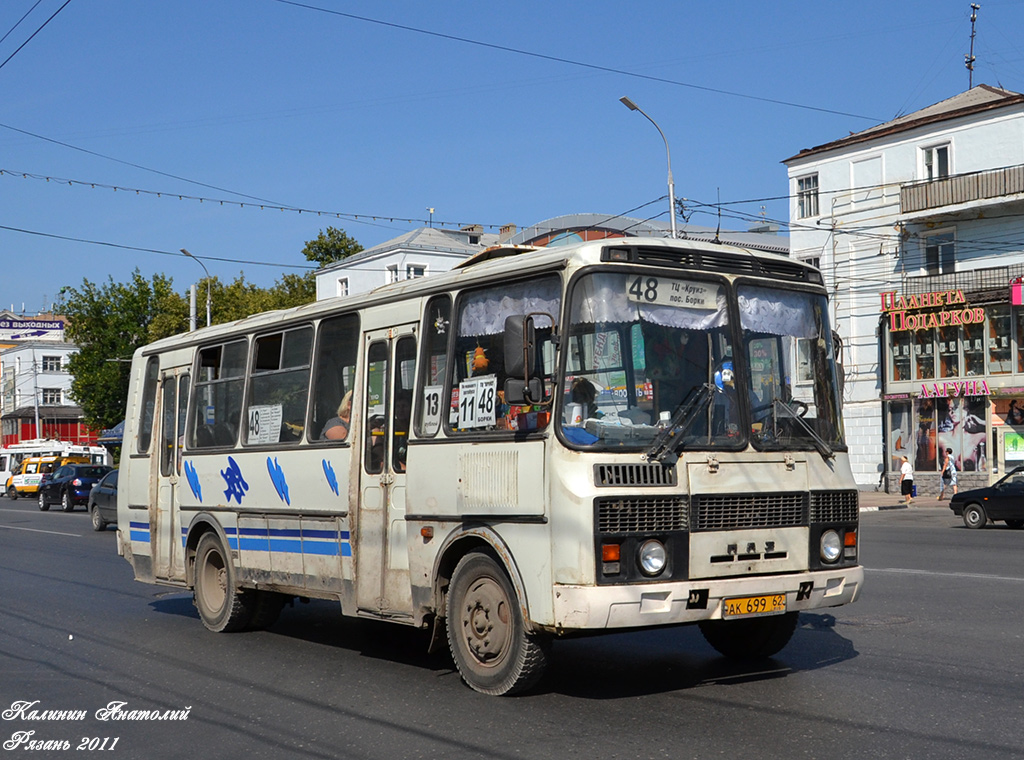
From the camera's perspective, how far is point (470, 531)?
801cm

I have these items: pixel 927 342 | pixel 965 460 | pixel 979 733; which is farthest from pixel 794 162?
pixel 979 733

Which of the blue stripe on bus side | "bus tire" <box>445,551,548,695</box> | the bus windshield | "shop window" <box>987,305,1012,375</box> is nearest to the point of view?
the bus windshield

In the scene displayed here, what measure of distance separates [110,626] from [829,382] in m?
7.51

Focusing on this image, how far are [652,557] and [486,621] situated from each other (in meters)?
1.29

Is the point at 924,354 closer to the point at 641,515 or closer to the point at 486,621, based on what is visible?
the point at 486,621

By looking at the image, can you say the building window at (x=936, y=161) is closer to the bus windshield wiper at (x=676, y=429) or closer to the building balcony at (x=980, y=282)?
the building balcony at (x=980, y=282)

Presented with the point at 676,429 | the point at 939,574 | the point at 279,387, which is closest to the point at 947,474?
the point at 939,574

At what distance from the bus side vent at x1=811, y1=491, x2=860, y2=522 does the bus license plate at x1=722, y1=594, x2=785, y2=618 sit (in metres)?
0.63

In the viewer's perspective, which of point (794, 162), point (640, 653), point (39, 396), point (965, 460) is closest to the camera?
point (640, 653)

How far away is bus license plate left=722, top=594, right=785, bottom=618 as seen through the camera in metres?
7.52

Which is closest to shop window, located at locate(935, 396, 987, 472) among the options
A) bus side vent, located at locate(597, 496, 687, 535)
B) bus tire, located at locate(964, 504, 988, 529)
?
bus tire, located at locate(964, 504, 988, 529)

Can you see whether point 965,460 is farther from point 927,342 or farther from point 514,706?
point 514,706

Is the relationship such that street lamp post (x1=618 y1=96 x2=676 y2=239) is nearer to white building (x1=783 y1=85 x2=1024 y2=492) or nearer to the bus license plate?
white building (x1=783 y1=85 x2=1024 y2=492)

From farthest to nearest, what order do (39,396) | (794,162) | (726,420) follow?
(39,396) → (794,162) → (726,420)
